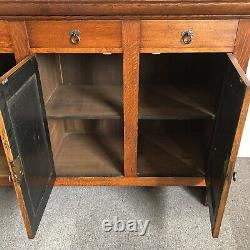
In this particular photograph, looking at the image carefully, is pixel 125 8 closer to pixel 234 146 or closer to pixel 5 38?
pixel 5 38

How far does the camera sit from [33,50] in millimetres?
1108

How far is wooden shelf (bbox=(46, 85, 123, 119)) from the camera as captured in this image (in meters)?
1.28

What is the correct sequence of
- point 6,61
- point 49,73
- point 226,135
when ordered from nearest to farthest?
point 226,135 → point 49,73 → point 6,61

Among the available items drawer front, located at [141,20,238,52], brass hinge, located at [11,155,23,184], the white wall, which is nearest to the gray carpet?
the white wall

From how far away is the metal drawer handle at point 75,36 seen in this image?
106 cm

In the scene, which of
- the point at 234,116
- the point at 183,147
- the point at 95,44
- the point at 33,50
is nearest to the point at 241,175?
the point at 183,147

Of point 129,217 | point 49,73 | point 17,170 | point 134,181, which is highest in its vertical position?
point 49,73

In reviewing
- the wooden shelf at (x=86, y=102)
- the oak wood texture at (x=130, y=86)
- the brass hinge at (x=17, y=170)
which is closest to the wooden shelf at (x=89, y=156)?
the oak wood texture at (x=130, y=86)

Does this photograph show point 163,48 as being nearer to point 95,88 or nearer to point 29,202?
point 95,88

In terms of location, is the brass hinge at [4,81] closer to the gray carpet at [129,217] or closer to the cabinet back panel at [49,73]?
the cabinet back panel at [49,73]

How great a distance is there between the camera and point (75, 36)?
1064 millimetres

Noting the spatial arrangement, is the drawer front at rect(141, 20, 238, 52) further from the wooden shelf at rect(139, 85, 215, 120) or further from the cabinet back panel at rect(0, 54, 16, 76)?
the cabinet back panel at rect(0, 54, 16, 76)

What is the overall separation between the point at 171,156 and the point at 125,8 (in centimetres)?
76

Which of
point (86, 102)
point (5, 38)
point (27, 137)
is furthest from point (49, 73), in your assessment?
point (27, 137)
